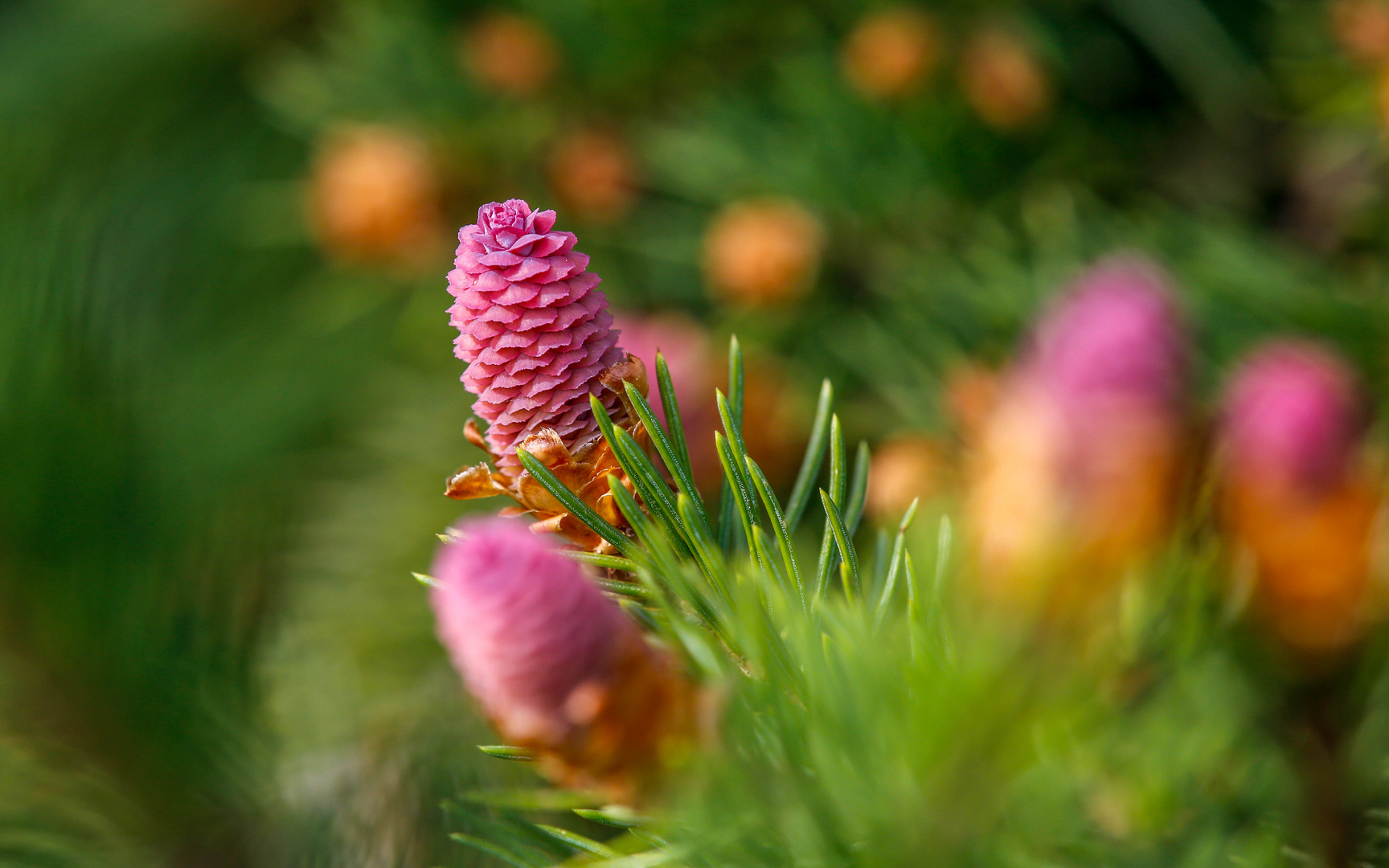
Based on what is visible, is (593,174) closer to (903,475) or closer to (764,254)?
(764,254)

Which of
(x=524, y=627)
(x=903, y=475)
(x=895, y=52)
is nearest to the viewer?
(x=524, y=627)

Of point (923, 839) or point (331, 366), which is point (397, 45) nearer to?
point (331, 366)

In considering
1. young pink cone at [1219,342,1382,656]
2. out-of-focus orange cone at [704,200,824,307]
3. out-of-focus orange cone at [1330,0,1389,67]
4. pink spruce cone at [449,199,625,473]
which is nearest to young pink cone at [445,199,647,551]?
pink spruce cone at [449,199,625,473]

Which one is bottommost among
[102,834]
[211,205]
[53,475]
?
[102,834]

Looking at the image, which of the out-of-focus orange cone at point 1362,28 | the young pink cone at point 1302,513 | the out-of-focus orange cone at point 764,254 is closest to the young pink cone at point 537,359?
the young pink cone at point 1302,513

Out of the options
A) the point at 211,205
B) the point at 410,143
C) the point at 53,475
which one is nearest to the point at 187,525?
the point at 53,475

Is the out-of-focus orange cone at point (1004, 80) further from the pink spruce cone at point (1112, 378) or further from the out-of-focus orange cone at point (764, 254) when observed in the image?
the pink spruce cone at point (1112, 378)

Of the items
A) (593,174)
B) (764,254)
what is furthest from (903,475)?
(593,174)
